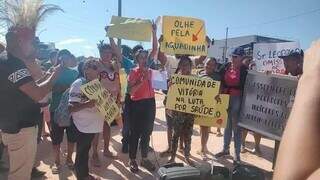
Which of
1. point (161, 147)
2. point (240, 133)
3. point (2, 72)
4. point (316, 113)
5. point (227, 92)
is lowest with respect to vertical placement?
point (161, 147)

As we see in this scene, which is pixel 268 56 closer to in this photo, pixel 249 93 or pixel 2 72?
pixel 249 93

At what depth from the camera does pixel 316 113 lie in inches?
19.1

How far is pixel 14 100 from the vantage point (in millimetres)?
4062

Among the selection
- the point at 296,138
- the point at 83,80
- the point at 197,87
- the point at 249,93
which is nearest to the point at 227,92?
the point at 249,93

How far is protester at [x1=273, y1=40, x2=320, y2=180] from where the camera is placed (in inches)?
18.4

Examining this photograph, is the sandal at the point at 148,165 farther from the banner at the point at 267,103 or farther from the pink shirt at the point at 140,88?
the banner at the point at 267,103

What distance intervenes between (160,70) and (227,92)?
1.66m

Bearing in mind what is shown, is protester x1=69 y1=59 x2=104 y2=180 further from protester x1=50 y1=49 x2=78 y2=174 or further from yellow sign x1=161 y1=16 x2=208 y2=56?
yellow sign x1=161 y1=16 x2=208 y2=56

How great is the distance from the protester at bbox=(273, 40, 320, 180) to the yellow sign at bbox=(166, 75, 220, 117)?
18.8ft

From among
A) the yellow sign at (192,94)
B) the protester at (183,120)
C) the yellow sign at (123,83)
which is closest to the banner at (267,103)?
the yellow sign at (192,94)

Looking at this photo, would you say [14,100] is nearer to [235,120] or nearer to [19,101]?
[19,101]

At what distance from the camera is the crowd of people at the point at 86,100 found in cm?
408

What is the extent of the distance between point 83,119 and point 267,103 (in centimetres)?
280

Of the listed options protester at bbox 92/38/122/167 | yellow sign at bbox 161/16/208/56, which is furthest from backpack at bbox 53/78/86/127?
yellow sign at bbox 161/16/208/56
